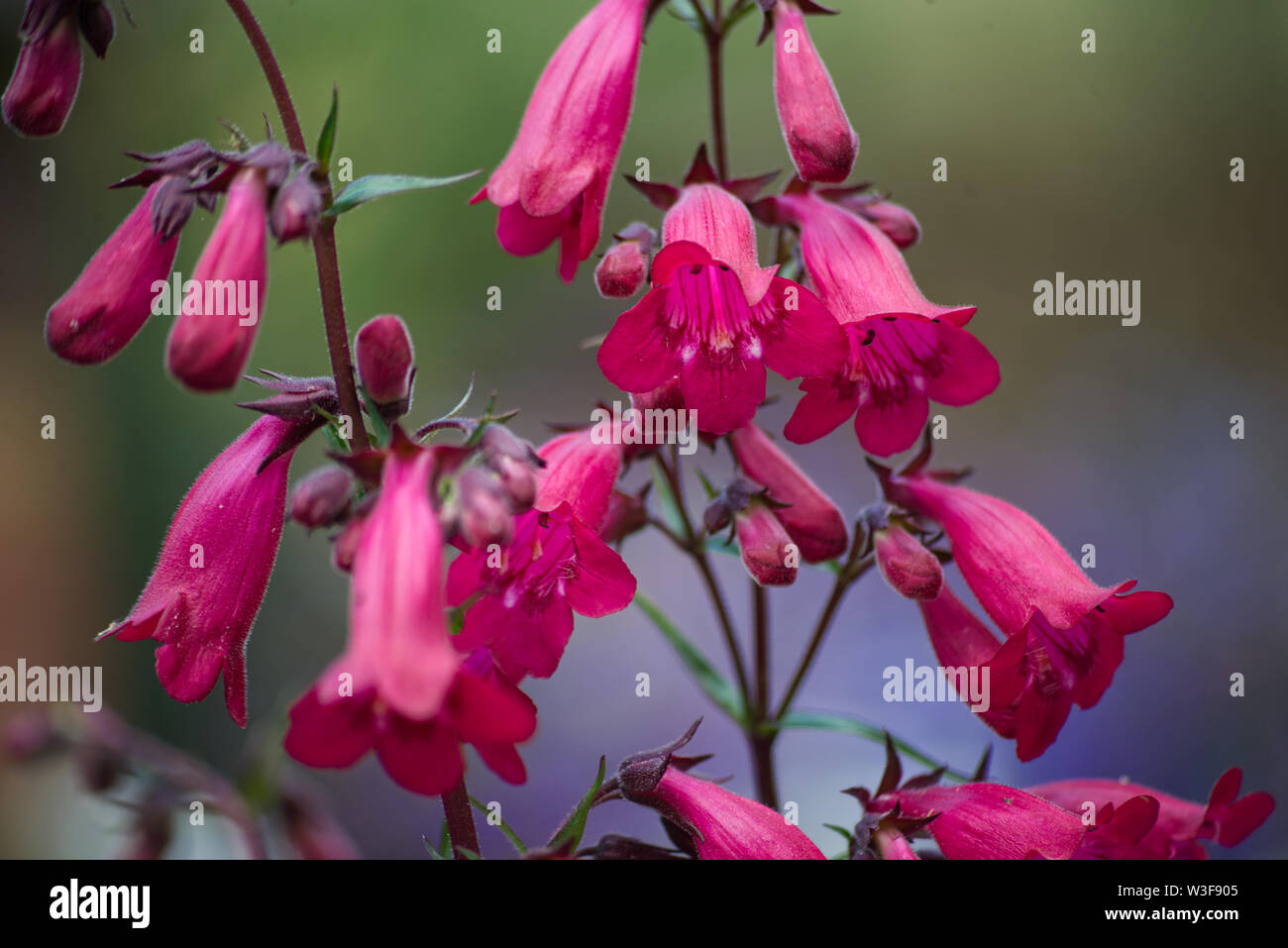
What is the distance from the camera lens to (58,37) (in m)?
0.91

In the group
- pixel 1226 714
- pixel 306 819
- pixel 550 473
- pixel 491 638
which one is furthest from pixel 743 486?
pixel 1226 714

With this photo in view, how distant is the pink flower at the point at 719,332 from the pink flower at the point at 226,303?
0.28 meters

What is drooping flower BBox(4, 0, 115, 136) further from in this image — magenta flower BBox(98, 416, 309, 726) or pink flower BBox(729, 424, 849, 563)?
pink flower BBox(729, 424, 849, 563)

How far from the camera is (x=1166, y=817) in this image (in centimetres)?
111

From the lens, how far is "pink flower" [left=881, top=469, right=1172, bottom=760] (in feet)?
3.25

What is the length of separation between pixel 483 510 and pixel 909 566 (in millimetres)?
476

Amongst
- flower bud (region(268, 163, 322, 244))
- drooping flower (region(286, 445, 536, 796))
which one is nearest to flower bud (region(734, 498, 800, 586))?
drooping flower (region(286, 445, 536, 796))

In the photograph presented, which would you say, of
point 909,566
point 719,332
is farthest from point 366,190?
point 909,566

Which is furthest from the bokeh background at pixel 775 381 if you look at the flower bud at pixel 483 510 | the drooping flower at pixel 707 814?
the flower bud at pixel 483 510

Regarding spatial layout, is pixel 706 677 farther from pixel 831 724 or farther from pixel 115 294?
pixel 115 294

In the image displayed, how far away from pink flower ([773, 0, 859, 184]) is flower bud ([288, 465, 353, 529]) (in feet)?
1.58

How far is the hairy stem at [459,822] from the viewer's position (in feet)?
2.89
